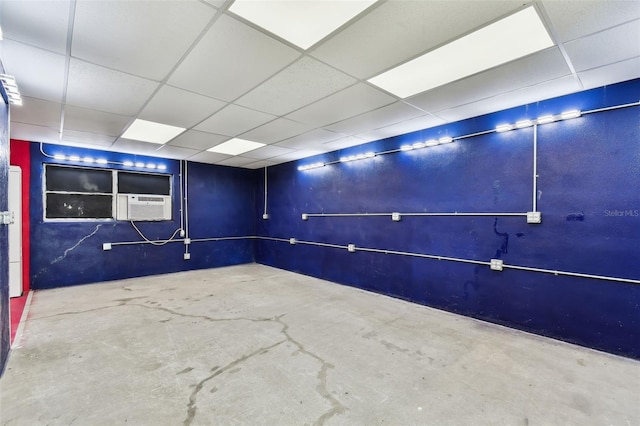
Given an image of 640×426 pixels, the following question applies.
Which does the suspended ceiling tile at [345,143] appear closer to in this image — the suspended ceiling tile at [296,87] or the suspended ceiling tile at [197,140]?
the suspended ceiling tile at [296,87]

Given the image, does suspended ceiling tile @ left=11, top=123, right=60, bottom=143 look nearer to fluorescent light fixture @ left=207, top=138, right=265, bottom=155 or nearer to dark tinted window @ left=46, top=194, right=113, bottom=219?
dark tinted window @ left=46, top=194, right=113, bottom=219

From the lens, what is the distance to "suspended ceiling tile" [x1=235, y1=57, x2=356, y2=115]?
241cm

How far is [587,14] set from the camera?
5.79 ft

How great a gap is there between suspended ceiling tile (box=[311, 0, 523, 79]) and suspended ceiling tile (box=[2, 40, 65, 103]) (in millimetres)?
2062

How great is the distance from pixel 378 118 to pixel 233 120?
183 centimetres

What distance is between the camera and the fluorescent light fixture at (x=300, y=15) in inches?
65.9

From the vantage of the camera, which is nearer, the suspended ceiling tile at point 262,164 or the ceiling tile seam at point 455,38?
the ceiling tile seam at point 455,38

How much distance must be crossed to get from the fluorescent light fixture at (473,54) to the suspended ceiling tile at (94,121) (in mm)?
3133

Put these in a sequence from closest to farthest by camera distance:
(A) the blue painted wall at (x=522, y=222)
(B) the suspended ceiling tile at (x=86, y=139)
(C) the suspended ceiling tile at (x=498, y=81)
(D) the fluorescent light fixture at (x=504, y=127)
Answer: (C) the suspended ceiling tile at (x=498, y=81) < (A) the blue painted wall at (x=522, y=222) < (D) the fluorescent light fixture at (x=504, y=127) < (B) the suspended ceiling tile at (x=86, y=139)

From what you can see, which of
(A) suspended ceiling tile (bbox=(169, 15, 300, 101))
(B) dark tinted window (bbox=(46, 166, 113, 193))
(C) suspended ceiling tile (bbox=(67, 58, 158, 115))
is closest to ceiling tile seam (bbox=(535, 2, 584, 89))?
(A) suspended ceiling tile (bbox=(169, 15, 300, 101))

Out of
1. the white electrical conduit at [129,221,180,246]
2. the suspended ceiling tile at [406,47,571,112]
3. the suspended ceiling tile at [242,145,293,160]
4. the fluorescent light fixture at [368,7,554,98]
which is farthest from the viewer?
the white electrical conduit at [129,221,180,246]

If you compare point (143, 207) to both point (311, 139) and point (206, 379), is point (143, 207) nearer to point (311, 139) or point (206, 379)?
point (311, 139)

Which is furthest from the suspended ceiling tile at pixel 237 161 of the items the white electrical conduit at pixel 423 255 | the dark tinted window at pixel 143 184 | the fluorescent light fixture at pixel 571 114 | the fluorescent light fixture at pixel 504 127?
the fluorescent light fixture at pixel 571 114

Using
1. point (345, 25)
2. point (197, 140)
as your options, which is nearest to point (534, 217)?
point (345, 25)
